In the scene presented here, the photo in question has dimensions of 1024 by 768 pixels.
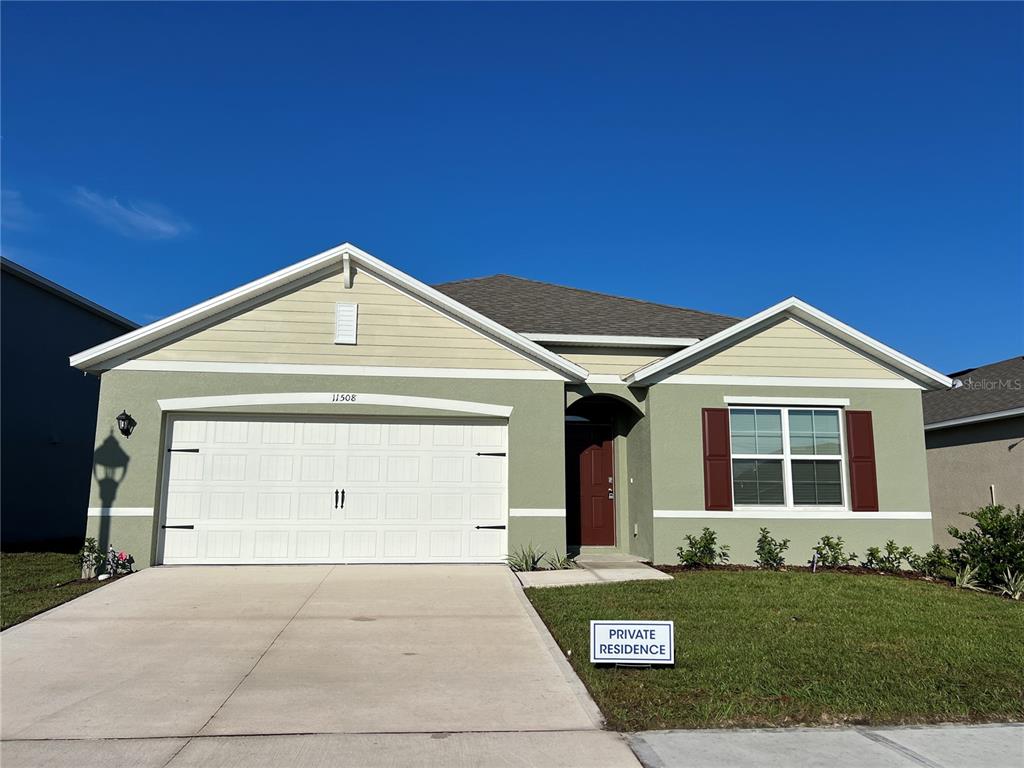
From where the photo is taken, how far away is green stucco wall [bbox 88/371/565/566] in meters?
Answer: 10.2

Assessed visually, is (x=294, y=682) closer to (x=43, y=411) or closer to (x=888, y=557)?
(x=888, y=557)

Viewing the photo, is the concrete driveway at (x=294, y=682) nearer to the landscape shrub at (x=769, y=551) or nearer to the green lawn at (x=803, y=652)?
the green lawn at (x=803, y=652)

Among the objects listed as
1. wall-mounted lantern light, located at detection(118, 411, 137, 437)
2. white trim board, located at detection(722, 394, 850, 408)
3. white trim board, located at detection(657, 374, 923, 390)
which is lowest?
wall-mounted lantern light, located at detection(118, 411, 137, 437)

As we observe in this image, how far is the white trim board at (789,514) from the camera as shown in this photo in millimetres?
11188

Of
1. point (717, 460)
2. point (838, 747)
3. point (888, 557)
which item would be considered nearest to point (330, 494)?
point (717, 460)

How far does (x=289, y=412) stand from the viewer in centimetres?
1062

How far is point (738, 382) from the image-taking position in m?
11.7

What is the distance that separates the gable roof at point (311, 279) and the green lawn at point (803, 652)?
4100 mm

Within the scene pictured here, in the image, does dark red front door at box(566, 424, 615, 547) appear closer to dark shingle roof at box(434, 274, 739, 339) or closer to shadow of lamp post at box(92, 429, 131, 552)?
dark shingle roof at box(434, 274, 739, 339)

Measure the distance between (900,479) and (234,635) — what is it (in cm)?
1073

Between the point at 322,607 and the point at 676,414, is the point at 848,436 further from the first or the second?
the point at 322,607

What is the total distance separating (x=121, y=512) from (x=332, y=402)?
136 inches

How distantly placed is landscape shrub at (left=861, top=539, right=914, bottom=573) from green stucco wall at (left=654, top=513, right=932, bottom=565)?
0.41 ft

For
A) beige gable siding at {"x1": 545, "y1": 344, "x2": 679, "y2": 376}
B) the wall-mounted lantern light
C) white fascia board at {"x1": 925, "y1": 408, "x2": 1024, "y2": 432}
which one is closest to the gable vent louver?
the wall-mounted lantern light
